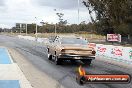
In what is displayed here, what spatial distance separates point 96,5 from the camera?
2822 inches

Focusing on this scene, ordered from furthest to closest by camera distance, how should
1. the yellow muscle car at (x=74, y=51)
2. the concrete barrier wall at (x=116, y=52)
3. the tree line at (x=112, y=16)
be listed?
the tree line at (x=112, y=16) < the concrete barrier wall at (x=116, y=52) < the yellow muscle car at (x=74, y=51)

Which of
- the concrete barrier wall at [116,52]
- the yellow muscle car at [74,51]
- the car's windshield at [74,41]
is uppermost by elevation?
the car's windshield at [74,41]

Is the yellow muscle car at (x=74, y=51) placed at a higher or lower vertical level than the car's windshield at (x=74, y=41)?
lower

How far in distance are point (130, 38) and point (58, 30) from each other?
429 ft

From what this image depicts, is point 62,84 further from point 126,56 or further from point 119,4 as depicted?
point 119,4

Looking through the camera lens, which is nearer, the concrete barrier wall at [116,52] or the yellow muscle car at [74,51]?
the yellow muscle car at [74,51]

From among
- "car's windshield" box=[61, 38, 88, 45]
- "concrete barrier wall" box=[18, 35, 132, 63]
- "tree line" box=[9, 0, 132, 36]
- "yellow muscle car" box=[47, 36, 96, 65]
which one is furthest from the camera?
"tree line" box=[9, 0, 132, 36]

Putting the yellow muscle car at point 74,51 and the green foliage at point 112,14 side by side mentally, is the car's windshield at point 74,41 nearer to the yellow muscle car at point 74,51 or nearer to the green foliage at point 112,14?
the yellow muscle car at point 74,51

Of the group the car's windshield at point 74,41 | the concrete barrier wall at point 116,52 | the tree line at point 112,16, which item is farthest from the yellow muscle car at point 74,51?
the tree line at point 112,16

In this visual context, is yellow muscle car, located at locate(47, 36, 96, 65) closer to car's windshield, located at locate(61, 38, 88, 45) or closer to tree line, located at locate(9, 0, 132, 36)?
car's windshield, located at locate(61, 38, 88, 45)

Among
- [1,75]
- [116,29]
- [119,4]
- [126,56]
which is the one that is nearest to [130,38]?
[116,29]

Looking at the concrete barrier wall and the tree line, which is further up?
the tree line

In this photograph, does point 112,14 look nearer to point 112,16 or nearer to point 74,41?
point 112,16

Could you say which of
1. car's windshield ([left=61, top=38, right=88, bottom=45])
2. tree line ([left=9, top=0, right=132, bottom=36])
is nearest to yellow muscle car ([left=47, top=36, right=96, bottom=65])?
car's windshield ([left=61, top=38, right=88, bottom=45])
